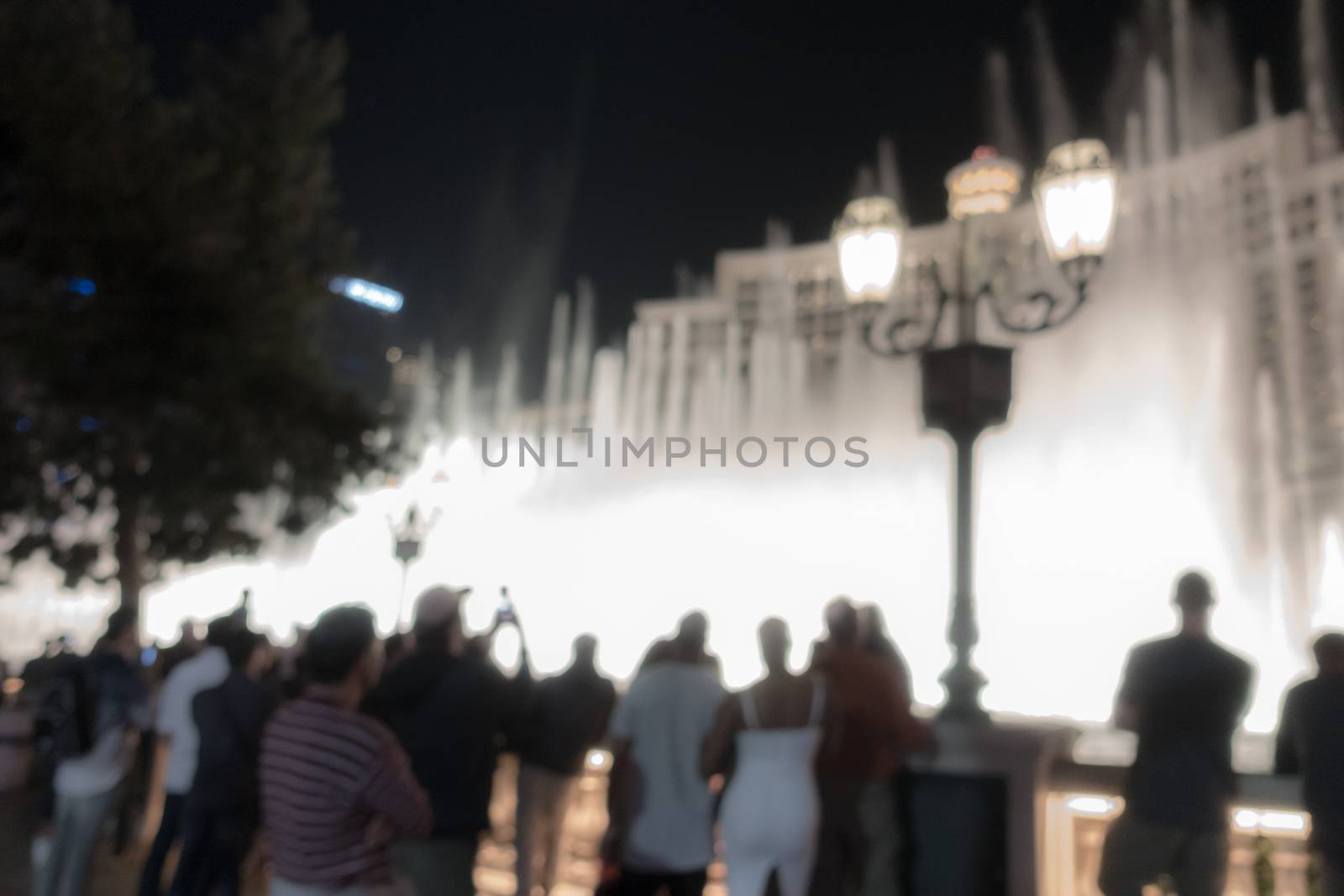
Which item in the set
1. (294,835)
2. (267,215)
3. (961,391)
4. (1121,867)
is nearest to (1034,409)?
(267,215)

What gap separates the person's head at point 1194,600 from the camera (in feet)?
14.1

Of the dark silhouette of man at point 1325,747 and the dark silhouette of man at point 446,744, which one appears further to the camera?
the dark silhouette of man at point 1325,747

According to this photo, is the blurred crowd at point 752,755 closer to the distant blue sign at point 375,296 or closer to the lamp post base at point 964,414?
the lamp post base at point 964,414

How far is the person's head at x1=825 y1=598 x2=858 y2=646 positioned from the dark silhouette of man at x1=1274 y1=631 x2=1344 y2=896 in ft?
6.02

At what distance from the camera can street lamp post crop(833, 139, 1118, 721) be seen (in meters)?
5.96

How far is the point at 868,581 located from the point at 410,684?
17.9 metres

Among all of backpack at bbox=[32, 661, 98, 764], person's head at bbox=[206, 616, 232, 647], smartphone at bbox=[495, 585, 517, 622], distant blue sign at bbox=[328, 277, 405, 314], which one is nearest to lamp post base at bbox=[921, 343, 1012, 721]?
smartphone at bbox=[495, 585, 517, 622]

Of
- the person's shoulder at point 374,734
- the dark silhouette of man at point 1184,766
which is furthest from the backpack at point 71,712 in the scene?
the dark silhouette of man at point 1184,766

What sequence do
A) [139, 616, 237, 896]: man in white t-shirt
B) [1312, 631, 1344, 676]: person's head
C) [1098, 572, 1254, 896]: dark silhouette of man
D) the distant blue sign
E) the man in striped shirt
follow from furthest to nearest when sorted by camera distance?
the distant blue sign → [139, 616, 237, 896]: man in white t-shirt → [1312, 631, 1344, 676]: person's head → [1098, 572, 1254, 896]: dark silhouette of man → the man in striped shirt

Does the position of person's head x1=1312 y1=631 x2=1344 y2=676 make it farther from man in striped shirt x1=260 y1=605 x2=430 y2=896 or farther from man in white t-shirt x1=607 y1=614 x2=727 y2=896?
man in striped shirt x1=260 y1=605 x2=430 y2=896

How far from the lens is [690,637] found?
484cm

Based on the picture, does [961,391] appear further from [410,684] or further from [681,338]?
[681,338]

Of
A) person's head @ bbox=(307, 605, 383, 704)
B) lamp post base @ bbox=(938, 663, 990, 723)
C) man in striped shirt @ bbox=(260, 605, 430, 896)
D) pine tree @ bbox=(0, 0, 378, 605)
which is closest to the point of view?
man in striped shirt @ bbox=(260, 605, 430, 896)

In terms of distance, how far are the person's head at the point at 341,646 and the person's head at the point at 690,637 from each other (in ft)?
6.25
